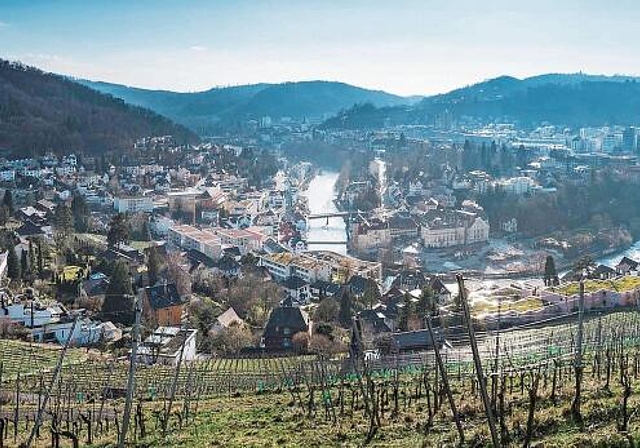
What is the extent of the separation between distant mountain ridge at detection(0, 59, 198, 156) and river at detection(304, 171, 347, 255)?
38.4 feet

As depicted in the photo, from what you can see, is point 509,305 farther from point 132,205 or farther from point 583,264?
point 132,205

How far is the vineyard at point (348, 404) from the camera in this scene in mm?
5391

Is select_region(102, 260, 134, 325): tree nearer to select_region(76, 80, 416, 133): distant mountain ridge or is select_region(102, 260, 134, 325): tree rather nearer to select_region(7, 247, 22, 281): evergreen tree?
select_region(7, 247, 22, 281): evergreen tree

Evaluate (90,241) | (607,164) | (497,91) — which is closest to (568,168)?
(607,164)

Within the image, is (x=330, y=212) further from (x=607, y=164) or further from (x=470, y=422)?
(x=470, y=422)

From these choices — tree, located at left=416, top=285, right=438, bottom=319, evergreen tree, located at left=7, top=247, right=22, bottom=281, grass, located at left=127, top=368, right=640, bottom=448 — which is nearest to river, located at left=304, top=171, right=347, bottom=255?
tree, located at left=416, top=285, right=438, bottom=319

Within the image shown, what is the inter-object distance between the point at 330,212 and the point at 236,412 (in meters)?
34.3

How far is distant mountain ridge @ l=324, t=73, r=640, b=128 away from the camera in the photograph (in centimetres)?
9288

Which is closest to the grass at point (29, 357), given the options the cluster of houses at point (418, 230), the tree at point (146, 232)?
the tree at point (146, 232)

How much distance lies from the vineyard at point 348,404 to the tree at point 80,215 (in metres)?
15.4

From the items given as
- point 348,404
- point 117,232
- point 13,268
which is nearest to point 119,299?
point 13,268

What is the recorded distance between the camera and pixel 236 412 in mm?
8344

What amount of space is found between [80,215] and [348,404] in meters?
24.3

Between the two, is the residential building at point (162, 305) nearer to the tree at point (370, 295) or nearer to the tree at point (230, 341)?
the tree at point (230, 341)
